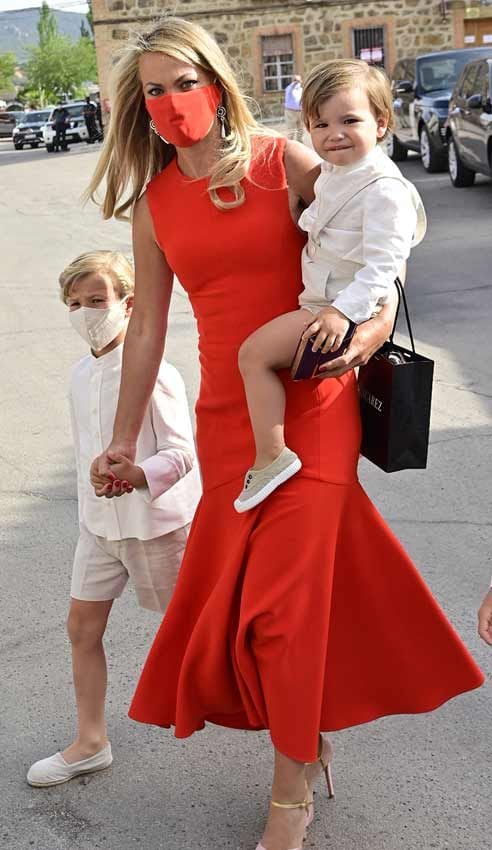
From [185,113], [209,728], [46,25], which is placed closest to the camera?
[185,113]

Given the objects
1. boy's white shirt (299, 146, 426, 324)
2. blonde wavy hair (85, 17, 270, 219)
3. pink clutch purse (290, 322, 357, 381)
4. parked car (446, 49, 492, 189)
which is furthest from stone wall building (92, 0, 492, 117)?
pink clutch purse (290, 322, 357, 381)

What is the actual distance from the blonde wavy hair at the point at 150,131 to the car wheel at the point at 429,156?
56.1 ft

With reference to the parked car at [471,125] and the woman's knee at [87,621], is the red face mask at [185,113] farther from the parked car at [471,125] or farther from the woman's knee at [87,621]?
the parked car at [471,125]

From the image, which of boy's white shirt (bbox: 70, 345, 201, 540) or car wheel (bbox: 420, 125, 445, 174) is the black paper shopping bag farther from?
car wheel (bbox: 420, 125, 445, 174)

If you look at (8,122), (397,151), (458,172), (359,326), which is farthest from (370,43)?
(359,326)

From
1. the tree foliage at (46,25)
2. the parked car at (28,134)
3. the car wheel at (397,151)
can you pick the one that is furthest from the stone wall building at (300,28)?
the tree foliage at (46,25)

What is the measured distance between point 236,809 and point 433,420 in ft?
13.0

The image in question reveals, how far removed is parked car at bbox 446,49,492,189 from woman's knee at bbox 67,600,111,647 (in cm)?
A: 1315

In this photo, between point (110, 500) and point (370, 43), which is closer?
point (110, 500)

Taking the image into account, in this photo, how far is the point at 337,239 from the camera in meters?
2.67

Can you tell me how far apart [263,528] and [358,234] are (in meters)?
0.73

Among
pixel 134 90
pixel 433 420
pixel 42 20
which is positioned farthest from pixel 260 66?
pixel 42 20

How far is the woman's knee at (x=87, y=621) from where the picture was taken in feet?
11.0

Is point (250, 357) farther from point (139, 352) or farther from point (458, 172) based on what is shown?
point (458, 172)
